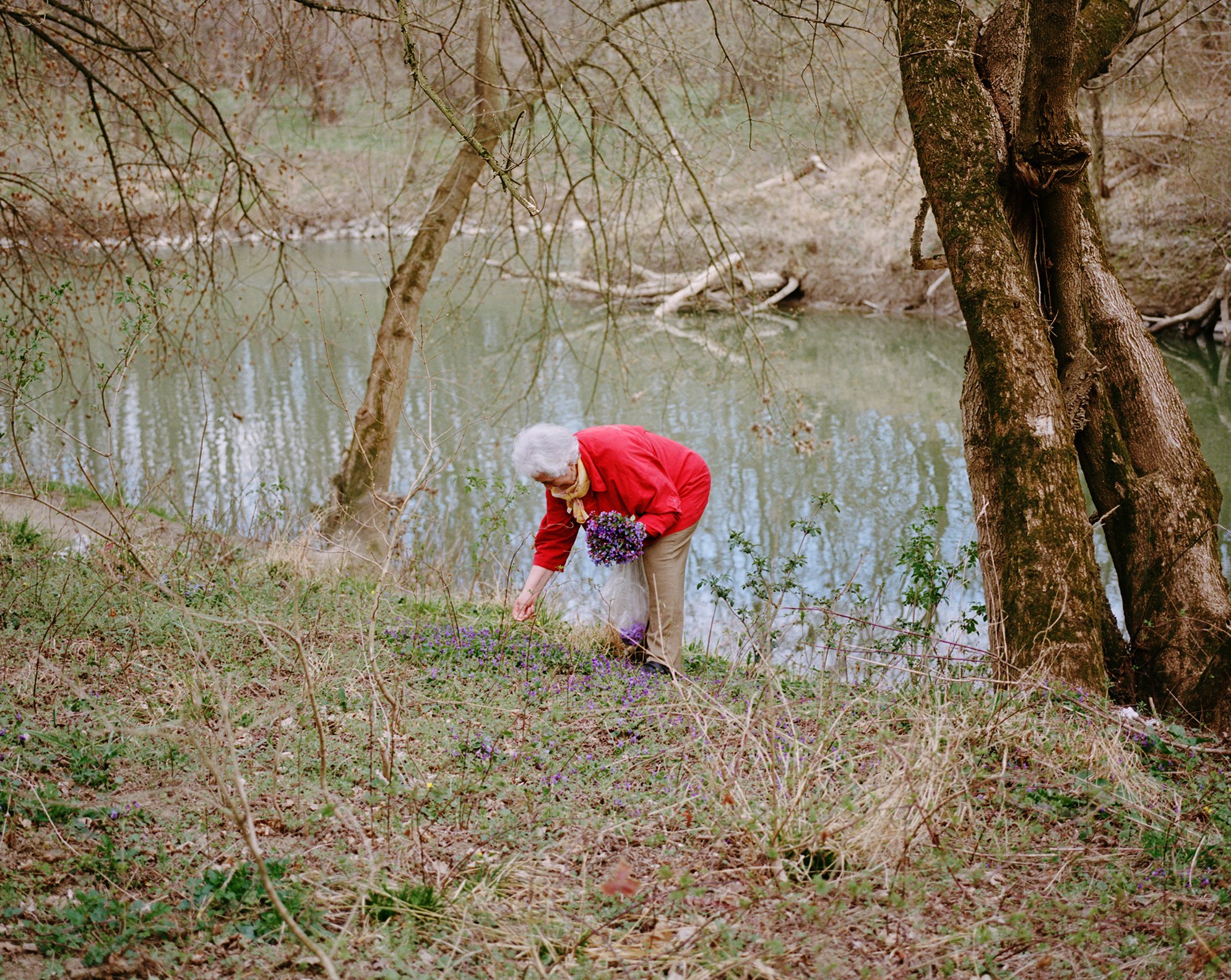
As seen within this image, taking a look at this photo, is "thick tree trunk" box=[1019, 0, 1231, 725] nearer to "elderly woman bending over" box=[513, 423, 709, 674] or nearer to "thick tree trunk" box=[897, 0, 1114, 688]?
"thick tree trunk" box=[897, 0, 1114, 688]

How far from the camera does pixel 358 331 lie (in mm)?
18328

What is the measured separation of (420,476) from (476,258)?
5522mm

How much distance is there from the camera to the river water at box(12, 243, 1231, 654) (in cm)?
910

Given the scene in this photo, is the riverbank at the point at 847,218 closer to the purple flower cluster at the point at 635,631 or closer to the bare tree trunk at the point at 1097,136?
the bare tree trunk at the point at 1097,136

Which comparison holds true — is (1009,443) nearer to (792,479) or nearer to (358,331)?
(792,479)

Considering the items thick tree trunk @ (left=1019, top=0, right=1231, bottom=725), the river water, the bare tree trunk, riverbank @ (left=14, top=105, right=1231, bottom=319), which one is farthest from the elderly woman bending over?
the bare tree trunk

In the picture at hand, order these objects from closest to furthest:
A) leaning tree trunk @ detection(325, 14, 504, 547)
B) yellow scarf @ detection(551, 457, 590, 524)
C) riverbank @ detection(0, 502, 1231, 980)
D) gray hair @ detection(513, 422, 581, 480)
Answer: riverbank @ detection(0, 502, 1231, 980), gray hair @ detection(513, 422, 581, 480), yellow scarf @ detection(551, 457, 590, 524), leaning tree trunk @ detection(325, 14, 504, 547)

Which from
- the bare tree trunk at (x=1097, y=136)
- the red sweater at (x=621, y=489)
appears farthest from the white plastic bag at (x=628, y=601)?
the bare tree trunk at (x=1097, y=136)

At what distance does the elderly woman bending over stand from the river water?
1.56 metres

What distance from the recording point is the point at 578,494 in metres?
4.84

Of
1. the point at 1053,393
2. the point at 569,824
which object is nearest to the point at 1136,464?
the point at 1053,393

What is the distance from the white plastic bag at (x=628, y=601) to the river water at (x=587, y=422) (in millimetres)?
1361

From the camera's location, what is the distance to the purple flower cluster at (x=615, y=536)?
4812 mm

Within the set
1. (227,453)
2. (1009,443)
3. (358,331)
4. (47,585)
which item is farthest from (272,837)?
(358,331)
